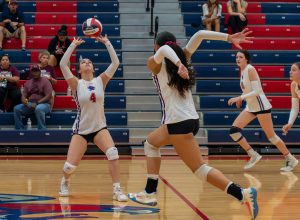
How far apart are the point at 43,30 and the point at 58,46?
1.90 meters

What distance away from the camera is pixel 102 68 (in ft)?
50.3

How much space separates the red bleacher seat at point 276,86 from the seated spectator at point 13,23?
5.50 meters

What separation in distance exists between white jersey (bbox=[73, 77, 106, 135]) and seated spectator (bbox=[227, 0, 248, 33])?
8817 mm

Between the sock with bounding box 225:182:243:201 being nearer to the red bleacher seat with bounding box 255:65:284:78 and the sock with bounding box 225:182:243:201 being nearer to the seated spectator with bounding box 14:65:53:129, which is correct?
the seated spectator with bounding box 14:65:53:129

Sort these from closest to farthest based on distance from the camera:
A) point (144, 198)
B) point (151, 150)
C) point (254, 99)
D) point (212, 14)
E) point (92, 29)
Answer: point (151, 150), point (144, 198), point (92, 29), point (254, 99), point (212, 14)

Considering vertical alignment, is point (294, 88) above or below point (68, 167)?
A: above

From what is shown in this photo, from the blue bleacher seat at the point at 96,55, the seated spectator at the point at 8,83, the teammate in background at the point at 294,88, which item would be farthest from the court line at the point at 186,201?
the blue bleacher seat at the point at 96,55

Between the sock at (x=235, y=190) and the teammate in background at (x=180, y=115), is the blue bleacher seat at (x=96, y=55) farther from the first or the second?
the sock at (x=235, y=190)

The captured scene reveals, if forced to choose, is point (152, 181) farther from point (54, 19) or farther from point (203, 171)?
point (54, 19)

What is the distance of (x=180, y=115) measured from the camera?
633cm

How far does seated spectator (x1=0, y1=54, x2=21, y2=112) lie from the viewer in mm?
13820

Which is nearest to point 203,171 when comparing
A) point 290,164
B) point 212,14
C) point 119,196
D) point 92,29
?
point 119,196

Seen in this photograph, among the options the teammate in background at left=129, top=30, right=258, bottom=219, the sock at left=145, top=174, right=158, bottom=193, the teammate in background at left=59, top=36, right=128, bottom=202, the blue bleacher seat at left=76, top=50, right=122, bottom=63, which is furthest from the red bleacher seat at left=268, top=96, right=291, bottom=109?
the sock at left=145, top=174, right=158, bottom=193

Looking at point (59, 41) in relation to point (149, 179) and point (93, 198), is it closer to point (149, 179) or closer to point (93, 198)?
point (93, 198)
